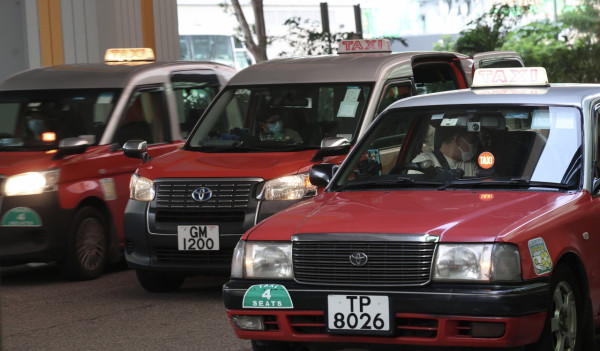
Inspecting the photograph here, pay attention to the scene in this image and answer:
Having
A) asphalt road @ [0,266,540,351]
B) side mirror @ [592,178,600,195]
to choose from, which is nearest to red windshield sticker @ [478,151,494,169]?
side mirror @ [592,178,600,195]

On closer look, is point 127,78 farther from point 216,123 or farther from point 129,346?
point 129,346

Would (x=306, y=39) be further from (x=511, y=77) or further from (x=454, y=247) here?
(x=454, y=247)

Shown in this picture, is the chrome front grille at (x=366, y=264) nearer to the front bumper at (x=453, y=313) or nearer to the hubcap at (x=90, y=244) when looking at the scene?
the front bumper at (x=453, y=313)

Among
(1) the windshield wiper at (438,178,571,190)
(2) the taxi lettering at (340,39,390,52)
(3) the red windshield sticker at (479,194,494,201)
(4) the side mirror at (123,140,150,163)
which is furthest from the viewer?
(2) the taxi lettering at (340,39,390,52)

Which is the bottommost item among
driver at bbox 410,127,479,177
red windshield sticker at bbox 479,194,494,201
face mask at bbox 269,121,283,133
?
red windshield sticker at bbox 479,194,494,201

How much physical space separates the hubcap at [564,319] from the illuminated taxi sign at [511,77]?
184cm

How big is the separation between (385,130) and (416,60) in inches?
146

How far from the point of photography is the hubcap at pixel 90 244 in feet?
34.9

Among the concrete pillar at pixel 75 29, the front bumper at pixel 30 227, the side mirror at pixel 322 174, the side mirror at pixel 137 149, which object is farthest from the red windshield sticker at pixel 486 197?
the concrete pillar at pixel 75 29

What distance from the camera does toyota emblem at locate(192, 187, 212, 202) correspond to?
9086mm

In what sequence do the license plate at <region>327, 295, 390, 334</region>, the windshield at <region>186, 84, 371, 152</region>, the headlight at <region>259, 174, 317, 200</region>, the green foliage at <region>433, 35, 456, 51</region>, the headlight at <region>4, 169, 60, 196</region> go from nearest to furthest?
1. the license plate at <region>327, 295, 390, 334</region>
2. the headlight at <region>259, 174, 317, 200</region>
3. the windshield at <region>186, 84, 371, 152</region>
4. the headlight at <region>4, 169, 60, 196</region>
5. the green foliage at <region>433, 35, 456, 51</region>

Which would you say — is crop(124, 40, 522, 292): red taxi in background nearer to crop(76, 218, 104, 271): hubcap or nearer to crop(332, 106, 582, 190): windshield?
crop(76, 218, 104, 271): hubcap

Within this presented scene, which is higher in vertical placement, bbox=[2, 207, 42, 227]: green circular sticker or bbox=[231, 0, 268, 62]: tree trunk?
bbox=[231, 0, 268, 62]: tree trunk

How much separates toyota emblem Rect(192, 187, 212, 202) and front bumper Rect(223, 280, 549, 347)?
3368 mm
